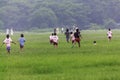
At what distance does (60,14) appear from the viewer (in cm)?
12169

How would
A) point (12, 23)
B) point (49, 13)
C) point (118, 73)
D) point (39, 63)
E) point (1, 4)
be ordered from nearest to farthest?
point (118, 73)
point (39, 63)
point (49, 13)
point (12, 23)
point (1, 4)

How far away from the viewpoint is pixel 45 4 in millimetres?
127688

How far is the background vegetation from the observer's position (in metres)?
119

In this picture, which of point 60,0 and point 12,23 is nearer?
point 12,23

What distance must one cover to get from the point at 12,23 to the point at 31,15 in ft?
26.7

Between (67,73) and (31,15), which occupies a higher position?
(31,15)

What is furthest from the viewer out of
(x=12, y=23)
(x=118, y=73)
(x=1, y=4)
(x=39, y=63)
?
(x=1, y=4)

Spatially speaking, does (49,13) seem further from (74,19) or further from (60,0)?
(60,0)

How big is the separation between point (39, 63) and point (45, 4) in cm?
10889

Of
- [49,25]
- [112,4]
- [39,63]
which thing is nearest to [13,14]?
[49,25]

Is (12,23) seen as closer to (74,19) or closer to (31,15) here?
(31,15)

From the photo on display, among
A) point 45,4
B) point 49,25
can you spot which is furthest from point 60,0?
point 49,25

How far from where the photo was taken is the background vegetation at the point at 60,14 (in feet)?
391

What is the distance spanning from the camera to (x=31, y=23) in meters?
122
